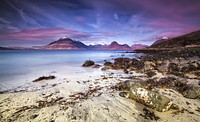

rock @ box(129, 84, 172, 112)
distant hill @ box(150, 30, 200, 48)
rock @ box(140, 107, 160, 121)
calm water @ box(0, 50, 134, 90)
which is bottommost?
calm water @ box(0, 50, 134, 90)

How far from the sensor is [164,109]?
4.08 m

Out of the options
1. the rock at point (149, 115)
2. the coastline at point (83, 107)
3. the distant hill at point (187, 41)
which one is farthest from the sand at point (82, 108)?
the distant hill at point (187, 41)

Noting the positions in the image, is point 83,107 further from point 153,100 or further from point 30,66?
point 30,66

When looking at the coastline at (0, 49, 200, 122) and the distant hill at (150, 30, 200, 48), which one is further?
the distant hill at (150, 30, 200, 48)

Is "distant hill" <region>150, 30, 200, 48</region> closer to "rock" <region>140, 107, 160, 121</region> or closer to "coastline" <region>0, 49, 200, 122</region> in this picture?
"coastline" <region>0, 49, 200, 122</region>

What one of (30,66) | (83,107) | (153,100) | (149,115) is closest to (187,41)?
(153,100)

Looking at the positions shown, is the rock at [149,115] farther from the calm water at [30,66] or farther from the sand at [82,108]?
the calm water at [30,66]

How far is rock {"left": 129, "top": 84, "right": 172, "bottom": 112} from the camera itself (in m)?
4.11

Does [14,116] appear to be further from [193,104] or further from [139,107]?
[193,104]

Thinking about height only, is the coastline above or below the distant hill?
below

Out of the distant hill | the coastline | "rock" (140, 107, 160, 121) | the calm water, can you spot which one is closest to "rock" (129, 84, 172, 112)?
the coastline

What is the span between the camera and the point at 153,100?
427 cm

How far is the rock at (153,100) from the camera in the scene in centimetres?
411

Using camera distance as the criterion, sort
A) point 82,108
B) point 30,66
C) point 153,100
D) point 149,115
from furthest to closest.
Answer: point 30,66 → point 82,108 → point 153,100 → point 149,115
